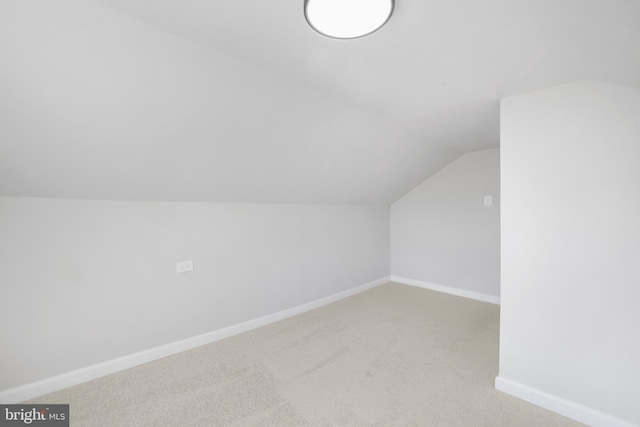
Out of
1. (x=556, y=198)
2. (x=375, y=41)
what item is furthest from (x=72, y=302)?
(x=556, y=198)

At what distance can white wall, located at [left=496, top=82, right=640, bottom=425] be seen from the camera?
1539 millimetres

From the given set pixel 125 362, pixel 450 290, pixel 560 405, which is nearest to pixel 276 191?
pixel 125 362

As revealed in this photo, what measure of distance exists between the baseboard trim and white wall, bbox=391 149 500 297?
6.60 ft

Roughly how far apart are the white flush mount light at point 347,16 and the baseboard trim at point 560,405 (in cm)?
239

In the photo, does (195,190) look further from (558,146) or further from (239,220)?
(558,146)

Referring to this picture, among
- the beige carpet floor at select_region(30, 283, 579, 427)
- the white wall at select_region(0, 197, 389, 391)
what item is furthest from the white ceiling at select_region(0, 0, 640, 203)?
the beige carpet floor at select_region(30, 283, 579, 427)

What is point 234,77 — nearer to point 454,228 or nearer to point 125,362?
point 125,362

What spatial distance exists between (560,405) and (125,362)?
3.10m

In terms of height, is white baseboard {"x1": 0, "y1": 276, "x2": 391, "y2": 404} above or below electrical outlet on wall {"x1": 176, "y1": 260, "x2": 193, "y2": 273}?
below

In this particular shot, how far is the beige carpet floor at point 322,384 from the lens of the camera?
1.67 meters

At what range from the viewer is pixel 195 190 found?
2359 millimetres

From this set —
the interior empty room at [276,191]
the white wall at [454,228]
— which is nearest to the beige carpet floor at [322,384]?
the interior empty room at [276,191]

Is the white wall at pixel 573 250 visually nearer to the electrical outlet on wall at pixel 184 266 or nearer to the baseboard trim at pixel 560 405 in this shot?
the baseboard trim at pixel 560 405

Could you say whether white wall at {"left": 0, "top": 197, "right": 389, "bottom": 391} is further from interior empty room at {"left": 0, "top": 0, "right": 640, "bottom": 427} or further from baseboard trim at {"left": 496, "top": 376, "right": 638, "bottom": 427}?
baseboard trim at {"left": 496, "top": 376, "right": 638, "bottom": 427}
